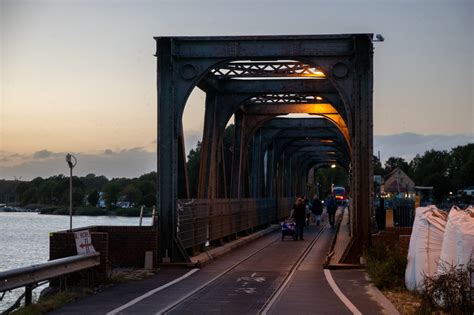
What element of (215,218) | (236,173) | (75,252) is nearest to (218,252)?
(215,218)

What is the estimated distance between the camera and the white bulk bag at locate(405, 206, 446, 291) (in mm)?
14180

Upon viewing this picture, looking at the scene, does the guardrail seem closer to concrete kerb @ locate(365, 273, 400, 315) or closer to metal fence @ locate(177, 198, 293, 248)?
concrete kerb @ locate(365, 273, 400, 315)

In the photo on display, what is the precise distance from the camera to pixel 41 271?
14258mm

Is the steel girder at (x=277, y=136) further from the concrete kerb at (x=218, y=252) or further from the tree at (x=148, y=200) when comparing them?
the tree at (x=148, y=200)

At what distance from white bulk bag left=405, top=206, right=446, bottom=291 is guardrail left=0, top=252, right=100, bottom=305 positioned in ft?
19.9

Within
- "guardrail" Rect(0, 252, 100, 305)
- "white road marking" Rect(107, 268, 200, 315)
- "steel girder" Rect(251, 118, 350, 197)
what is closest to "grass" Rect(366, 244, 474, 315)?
"white road marking" Rect(107, 268, 200, 315)

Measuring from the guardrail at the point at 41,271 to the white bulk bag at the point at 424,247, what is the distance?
607 cm

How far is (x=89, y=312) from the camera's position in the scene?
43.0 feet

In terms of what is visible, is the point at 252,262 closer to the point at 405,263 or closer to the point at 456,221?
the point at 405,263

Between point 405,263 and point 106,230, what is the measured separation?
24.8ft

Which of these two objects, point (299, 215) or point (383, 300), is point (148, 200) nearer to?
point (299, 215)

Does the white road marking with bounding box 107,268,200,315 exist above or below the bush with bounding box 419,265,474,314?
below

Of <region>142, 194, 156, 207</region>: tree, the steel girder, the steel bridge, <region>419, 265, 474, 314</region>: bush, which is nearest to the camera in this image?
<region>419, 265, 474, 314</region>: bush

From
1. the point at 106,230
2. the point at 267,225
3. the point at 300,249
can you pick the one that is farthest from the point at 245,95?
the point at 267,225
